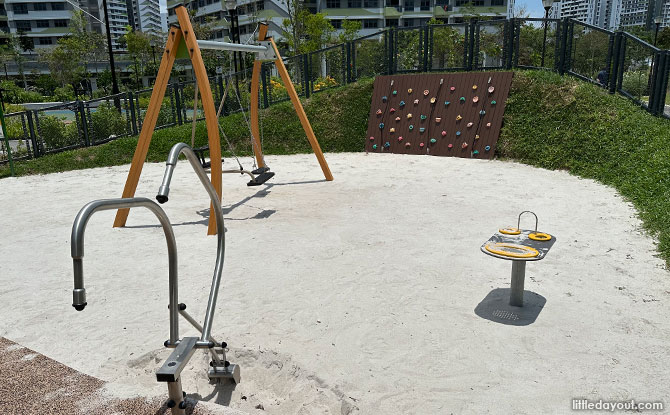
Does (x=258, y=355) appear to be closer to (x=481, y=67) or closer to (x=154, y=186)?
(x=154, y=186)

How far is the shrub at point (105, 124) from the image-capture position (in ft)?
43.8

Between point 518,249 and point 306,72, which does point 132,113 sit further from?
point 518,249

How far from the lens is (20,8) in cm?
7044

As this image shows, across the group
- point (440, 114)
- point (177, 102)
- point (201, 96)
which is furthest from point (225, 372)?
point (177, 102)

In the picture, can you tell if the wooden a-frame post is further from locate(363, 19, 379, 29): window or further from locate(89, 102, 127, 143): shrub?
locate(363, 19, 379, 29): window

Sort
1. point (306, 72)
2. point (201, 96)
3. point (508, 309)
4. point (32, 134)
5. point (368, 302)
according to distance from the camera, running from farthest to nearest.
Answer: point (306, 72), point (32, 134), point (201, 96), point (368, 302), point (508, 309)

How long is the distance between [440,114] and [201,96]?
729 centimetres

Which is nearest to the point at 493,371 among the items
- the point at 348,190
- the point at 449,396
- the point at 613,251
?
the point at 449,396

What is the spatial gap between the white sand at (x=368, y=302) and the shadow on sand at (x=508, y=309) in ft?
0.07

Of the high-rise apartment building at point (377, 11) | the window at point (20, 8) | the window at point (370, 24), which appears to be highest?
the window at point (20, 8)

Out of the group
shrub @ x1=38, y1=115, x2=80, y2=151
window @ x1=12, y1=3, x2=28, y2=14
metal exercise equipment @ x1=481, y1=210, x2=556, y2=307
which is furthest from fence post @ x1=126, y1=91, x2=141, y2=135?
window @ x1=12, y1=3, x2=28, y2=14

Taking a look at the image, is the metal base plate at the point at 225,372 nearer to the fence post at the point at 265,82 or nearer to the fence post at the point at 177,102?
the fence post at the point at 265,82

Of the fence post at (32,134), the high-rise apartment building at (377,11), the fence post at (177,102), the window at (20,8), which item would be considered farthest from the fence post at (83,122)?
the window at (20,8)

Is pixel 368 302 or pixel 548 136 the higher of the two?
pixel 548 136
